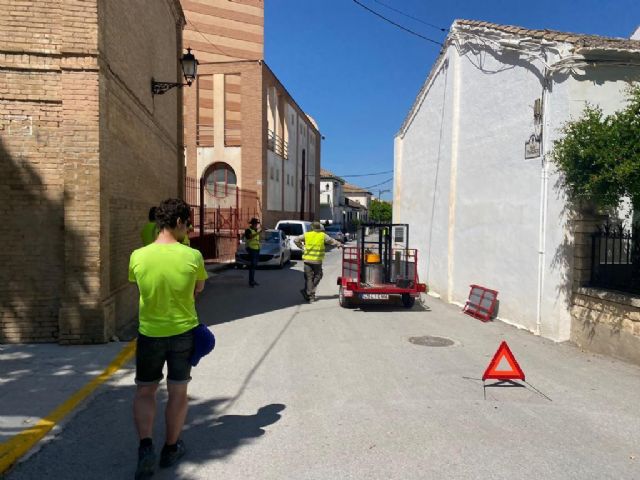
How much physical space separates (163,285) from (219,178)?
26496mm

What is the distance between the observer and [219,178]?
29188 millimetres

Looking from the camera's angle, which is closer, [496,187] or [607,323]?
[607,323]

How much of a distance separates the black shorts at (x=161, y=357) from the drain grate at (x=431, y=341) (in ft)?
15.2

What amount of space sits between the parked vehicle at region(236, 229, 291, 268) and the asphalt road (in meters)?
11.1

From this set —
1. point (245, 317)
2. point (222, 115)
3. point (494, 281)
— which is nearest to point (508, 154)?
point (494, 281)

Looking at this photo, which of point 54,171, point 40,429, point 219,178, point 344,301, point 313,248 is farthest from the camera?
point 219,178

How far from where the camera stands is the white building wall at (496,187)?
303 inches

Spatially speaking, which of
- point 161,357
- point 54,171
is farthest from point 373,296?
point 161,357

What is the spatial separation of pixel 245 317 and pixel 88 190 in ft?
12.6

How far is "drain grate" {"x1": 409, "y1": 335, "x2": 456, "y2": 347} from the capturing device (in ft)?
24.4

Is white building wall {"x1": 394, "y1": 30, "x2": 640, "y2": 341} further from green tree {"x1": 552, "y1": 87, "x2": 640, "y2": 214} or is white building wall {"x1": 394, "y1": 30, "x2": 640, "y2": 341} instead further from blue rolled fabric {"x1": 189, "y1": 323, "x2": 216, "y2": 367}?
blue rolled fabric {"x1": 189, "y1": 323, "x2": 216, "y2": 367}

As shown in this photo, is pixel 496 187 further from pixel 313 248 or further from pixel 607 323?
pixel 313 248

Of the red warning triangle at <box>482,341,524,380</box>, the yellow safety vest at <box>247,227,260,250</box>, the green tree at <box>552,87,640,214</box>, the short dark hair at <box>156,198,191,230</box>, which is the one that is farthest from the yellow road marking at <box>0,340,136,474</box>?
the yellow safety vest at <box>247,227,260,250</box>

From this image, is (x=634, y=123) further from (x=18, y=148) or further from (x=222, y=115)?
(x=222, y=115)
